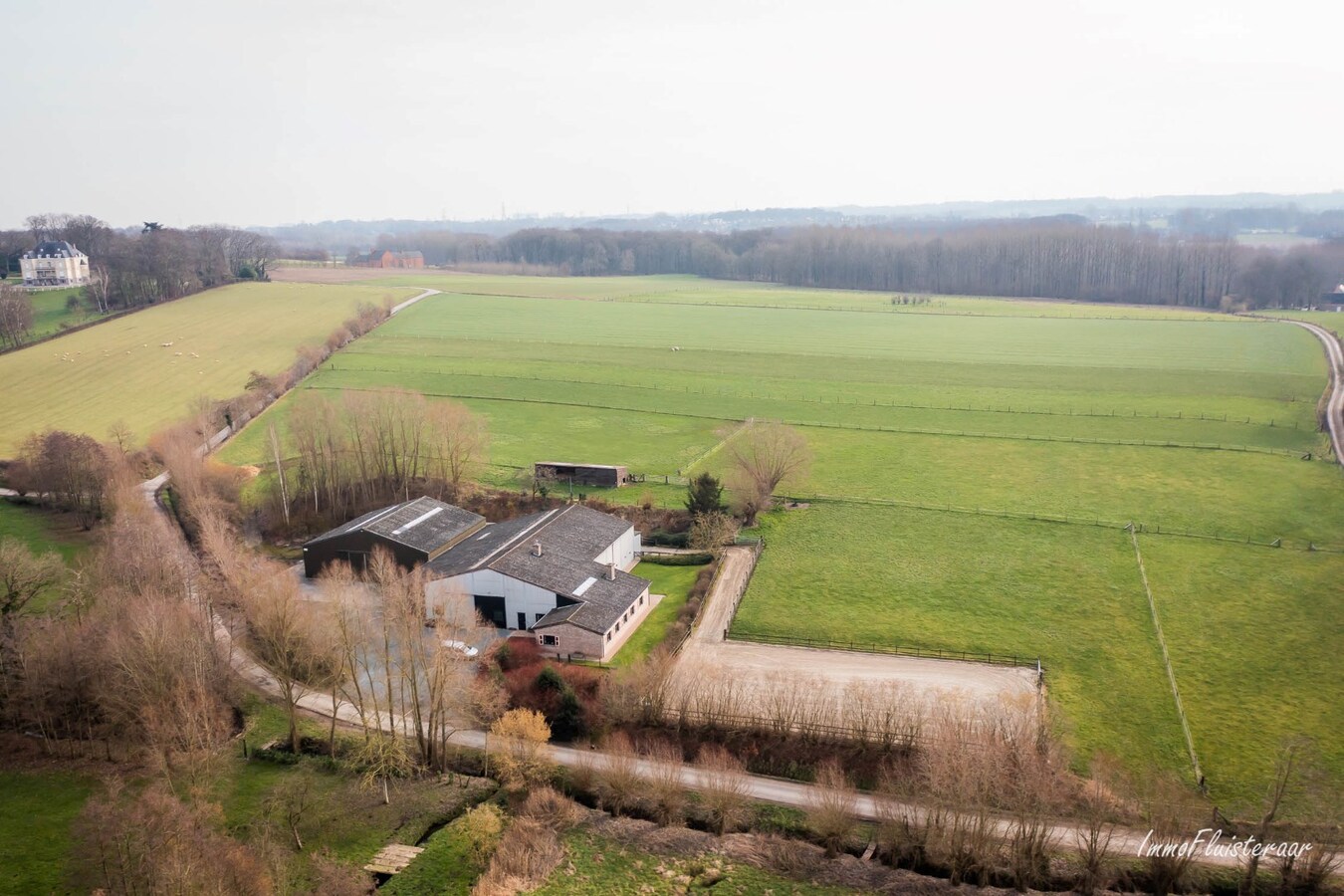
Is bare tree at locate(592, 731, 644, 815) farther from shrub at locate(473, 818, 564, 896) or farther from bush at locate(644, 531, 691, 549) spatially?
bush at locate(644, 531, 691, 549)

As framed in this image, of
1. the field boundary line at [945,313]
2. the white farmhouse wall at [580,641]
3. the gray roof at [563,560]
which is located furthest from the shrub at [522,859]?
the field boundary line at [945,313]

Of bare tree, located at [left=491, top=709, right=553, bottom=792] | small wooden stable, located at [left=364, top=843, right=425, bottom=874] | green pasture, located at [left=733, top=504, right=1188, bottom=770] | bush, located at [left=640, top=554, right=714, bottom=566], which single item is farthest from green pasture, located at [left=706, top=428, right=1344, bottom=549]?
small wooden stable, located at [left=364, top=843, right=425, bottom=874]

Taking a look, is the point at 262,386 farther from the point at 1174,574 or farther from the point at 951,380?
the point at 1174,574

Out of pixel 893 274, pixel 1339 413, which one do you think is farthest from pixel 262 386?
pixel 893 274

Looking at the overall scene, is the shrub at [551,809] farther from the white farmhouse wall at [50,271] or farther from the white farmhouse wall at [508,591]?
the white farmhouse wall at [50,271]

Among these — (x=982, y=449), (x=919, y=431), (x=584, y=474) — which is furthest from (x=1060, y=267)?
(x=584, y=474)

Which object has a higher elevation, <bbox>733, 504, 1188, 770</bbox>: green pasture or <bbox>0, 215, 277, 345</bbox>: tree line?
<bbox>0, 215, 277, 345</bbox>: tree line
